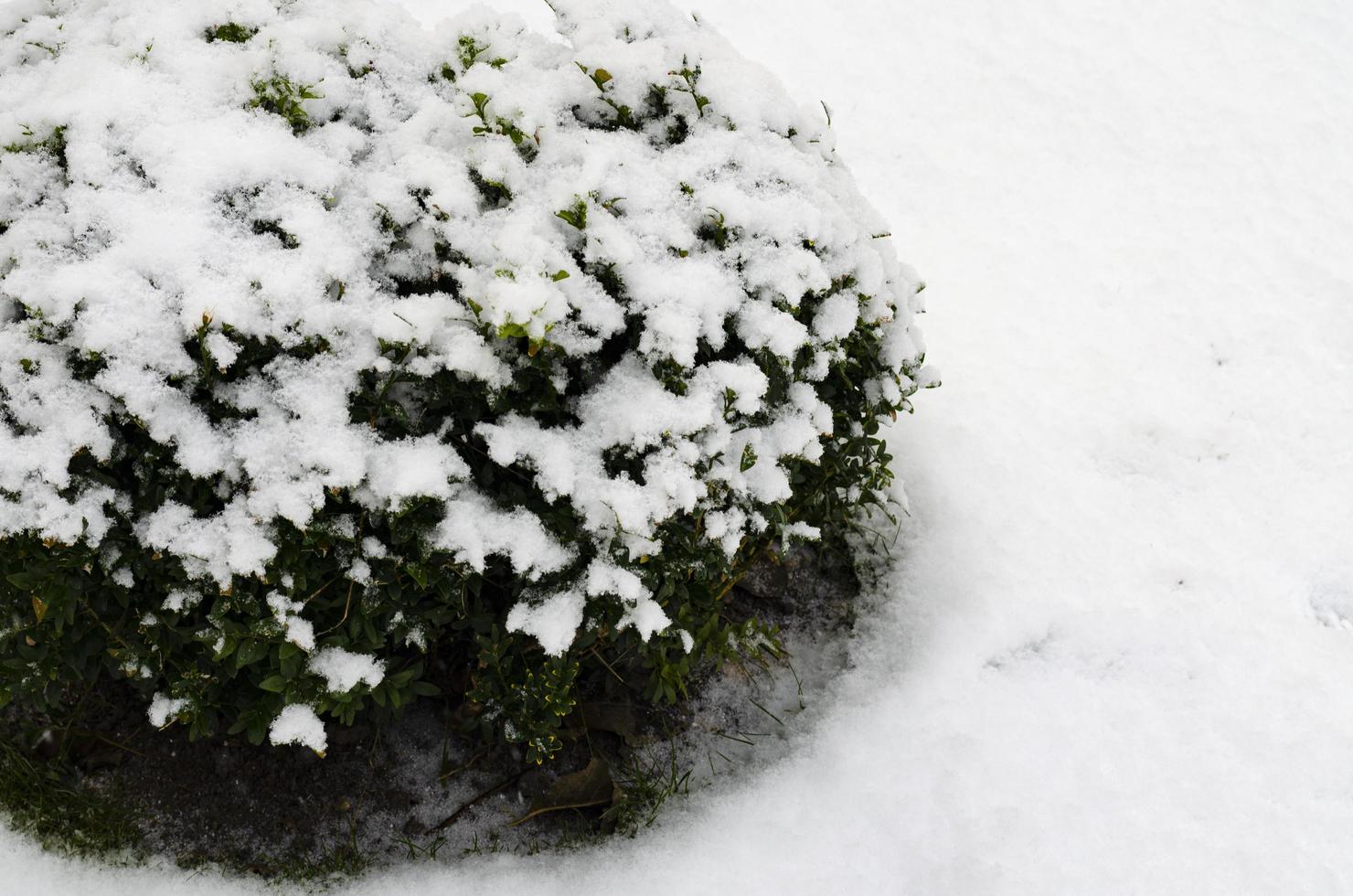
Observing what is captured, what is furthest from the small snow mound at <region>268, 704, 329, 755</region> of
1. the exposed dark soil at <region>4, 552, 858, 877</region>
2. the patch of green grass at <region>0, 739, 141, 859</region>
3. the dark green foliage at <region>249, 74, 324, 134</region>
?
the dark green foliage at <region>249, 74, 324, 134</region>

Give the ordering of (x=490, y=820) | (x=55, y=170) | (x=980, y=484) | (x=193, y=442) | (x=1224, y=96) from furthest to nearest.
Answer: (x=1224, y=96), (x=980, y=484), (x=490, y=820), (x=55, y=170), (x=193, y=442)

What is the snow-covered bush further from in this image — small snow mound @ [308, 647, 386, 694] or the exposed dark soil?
the exposed dark soil

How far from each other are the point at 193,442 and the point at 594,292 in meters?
0.79

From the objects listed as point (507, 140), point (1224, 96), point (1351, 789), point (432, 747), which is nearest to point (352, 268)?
point (507, 140)

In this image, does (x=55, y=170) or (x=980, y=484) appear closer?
(x=55, y=170)

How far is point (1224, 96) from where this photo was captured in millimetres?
4750

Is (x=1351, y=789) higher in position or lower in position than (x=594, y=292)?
lower

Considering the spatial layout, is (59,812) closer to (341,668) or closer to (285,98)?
(341,668)

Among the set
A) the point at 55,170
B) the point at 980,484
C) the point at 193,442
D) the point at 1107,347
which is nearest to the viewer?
the point at 193,442

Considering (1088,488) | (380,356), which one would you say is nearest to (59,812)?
(380,356)

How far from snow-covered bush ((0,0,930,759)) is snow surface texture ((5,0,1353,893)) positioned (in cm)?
66

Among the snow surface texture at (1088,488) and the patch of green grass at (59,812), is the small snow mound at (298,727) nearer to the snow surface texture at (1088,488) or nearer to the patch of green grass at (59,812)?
the snow surface texture at (1088,488)

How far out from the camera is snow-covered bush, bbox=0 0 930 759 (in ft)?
5.86

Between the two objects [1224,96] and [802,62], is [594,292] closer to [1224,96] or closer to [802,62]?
[802,62]
